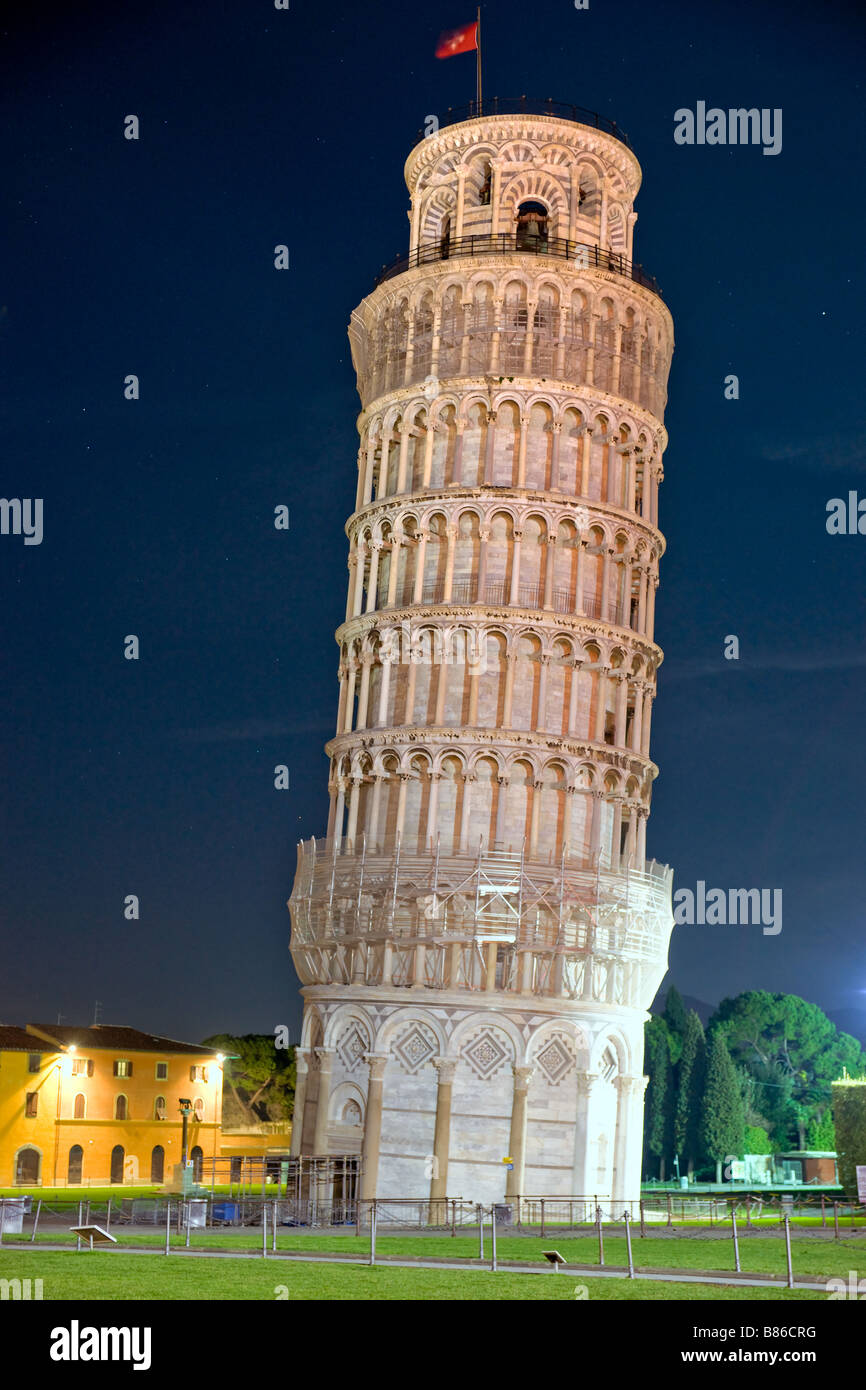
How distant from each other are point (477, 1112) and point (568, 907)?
282 inches

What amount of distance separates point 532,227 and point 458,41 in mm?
7396

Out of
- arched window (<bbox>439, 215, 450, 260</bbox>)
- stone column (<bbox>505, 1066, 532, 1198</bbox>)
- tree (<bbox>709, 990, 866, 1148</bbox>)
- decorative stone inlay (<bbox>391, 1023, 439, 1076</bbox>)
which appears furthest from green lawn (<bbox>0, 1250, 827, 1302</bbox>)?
tree (<bbox>709, 990, 866, 1148</bbox>)

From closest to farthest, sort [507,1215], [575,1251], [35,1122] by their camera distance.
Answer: [575,1251]
[507,1215]
[35,1122]

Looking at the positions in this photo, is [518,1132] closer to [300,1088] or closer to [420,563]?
[300,1088]

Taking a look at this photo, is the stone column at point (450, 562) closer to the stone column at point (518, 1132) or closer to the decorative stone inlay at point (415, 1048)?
the decorative stone inlay at point (415, 1048)

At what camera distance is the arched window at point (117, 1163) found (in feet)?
300

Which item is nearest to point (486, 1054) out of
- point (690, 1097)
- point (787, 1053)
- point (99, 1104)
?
point (99, 1104)

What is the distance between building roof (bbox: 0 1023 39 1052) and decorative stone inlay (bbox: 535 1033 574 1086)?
46.6 m

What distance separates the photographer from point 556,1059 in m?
51.1

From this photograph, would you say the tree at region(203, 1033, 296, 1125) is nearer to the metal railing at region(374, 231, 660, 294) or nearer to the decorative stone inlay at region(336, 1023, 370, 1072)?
the decorative stone inlay at region(336, 1023, 370, 1072)

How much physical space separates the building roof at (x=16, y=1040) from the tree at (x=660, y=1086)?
37.8 m
